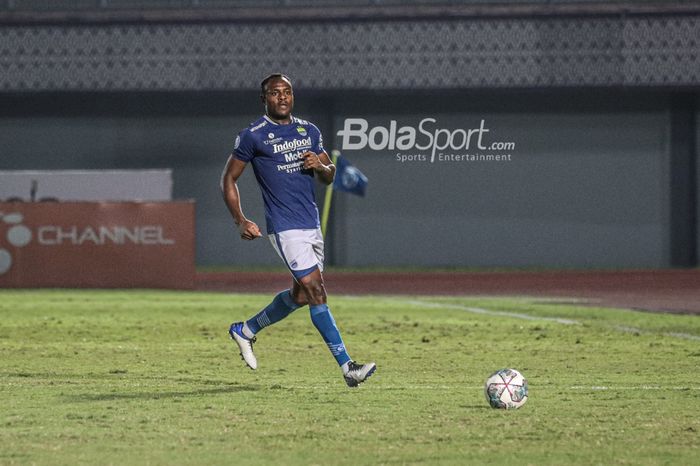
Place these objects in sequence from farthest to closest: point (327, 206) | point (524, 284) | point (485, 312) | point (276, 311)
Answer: point (327, 206), point (524, 284), point (485, 312), point (276, 311)

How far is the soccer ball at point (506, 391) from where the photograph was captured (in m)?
9.95

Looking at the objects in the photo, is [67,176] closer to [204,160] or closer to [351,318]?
[204,160]

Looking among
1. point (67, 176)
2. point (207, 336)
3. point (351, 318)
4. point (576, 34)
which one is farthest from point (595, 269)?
point (207, 336)

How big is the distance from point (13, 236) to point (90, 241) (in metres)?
1.51

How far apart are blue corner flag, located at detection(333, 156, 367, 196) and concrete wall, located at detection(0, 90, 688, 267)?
Answer: 1516 mm

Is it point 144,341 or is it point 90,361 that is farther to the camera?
point 144,341

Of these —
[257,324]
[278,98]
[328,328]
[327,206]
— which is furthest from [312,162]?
[327,206]

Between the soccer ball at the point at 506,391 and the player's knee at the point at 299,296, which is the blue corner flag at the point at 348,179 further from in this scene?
the soccer ball at the point at 506,391

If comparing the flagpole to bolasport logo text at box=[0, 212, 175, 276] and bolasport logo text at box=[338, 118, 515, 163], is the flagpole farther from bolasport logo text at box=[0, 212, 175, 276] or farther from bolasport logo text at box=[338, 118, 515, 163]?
bolasport logo text at box=[0, 212, 175, 276]

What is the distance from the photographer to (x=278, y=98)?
37.2ft

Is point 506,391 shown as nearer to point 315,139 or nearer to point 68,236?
point 315,139

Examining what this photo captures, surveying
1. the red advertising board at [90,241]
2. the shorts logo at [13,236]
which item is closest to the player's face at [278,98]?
the red advertising board at [90,241]

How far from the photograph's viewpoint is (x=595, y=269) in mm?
38062

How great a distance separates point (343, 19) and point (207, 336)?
19.3 metres
